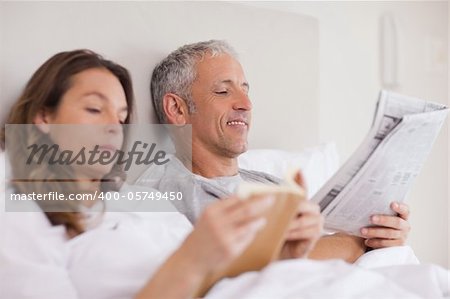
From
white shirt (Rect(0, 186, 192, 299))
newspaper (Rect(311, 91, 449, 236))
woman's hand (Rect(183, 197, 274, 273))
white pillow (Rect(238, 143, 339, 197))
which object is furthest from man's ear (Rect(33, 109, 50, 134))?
white pillow (Rect(238, 143, 339, 197))

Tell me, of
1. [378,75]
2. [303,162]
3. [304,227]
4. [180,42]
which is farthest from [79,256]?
Result: [378,75]

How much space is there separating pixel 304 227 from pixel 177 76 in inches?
18.6

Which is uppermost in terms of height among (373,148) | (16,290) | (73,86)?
(73,86)

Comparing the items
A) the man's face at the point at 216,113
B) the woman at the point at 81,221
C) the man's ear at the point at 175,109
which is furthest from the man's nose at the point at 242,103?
the woman at the point at 81,221

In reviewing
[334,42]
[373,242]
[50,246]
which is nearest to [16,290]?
[50,246]

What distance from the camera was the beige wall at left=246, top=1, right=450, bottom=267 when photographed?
1.70m

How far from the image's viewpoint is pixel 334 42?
171 centimetres

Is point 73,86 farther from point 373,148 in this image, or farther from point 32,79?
point 373,148

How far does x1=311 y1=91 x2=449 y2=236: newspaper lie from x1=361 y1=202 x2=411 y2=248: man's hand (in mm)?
24

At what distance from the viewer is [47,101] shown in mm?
895

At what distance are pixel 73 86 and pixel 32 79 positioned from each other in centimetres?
7

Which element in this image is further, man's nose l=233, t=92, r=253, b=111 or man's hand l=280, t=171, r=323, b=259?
man's nose l=233, t=92, r=253, b=111

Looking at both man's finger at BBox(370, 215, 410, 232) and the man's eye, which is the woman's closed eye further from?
man's finger at BBox(370, 215, 410, 232)

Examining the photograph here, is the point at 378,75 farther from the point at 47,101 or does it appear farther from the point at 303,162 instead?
the point at 47,101
